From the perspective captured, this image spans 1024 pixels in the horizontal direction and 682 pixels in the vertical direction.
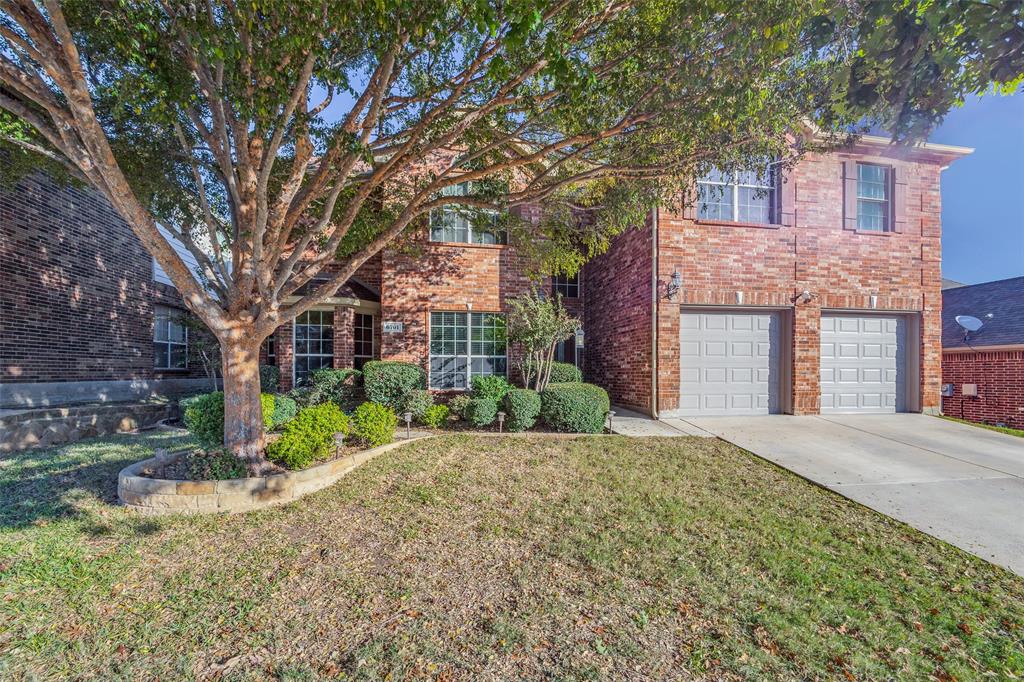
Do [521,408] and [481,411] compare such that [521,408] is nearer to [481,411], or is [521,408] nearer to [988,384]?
[481,411]

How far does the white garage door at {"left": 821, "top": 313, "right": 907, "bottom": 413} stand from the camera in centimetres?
981

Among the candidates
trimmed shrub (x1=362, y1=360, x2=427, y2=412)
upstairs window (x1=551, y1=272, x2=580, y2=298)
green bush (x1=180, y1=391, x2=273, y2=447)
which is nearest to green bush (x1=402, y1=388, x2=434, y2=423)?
trimmed shrub (x1=362, y1=360, x2=427, y2=412)

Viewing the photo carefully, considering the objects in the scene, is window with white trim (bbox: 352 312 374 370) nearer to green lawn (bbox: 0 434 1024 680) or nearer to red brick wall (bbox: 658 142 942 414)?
green lawn (bbox: 0 434 1024 680)

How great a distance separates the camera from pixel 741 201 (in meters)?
9.73

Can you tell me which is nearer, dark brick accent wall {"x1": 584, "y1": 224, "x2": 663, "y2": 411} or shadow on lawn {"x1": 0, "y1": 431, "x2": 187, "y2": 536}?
shadow on lawn {"x1": 0, "y1": 431, "x2": 187, "y2": 536}

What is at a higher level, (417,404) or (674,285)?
(674,285)

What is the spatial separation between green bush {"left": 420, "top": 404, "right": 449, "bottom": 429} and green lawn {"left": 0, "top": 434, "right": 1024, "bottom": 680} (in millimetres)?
2771

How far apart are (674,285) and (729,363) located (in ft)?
7.38

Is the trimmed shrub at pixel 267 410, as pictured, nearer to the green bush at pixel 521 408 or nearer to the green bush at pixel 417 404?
the green bush at pixel 417 404

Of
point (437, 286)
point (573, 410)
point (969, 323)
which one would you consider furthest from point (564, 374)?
point (969, 323)

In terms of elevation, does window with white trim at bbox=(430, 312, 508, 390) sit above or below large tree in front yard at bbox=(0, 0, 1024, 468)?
below

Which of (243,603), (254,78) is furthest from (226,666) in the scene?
(254,78)

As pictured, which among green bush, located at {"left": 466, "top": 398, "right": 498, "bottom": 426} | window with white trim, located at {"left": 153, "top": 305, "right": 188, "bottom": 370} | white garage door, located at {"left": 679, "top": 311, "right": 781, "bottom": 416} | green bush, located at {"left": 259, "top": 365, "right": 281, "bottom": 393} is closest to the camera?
green bush, located at {"left": 466, "top": 398, "right": 498, "bottom": 426}

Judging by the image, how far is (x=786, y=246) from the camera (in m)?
9.62
